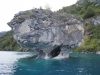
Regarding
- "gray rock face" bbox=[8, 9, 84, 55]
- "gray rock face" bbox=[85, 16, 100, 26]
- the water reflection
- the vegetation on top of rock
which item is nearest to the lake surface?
the water reflection

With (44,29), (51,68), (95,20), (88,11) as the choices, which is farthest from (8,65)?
(88,11)

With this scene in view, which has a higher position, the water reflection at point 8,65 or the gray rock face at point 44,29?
the gray rock face at point 44,29

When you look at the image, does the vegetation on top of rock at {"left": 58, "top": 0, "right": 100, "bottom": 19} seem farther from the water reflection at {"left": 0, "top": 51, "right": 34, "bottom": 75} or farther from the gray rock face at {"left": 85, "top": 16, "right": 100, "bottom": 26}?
the water reflection at {"left": 0, "top": 51, "right": 34, "bottom": 75}

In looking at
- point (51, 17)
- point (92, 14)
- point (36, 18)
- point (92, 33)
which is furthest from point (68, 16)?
point (92, 14)

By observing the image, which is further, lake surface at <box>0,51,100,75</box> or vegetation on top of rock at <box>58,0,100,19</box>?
vegetation on top of rock at <box>58,0,100,19</box>

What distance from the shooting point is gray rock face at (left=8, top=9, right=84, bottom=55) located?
65.7 metres

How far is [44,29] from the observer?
220ft

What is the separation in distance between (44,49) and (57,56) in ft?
21.2

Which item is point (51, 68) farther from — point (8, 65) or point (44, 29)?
point (44, 29)

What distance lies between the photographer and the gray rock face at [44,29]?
65688 mm

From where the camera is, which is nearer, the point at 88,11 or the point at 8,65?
the point at 8,65

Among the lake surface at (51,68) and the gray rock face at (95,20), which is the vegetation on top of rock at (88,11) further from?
the lake surface at (51,68)

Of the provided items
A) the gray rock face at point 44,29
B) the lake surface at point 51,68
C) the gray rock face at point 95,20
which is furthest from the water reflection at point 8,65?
the gray rock face at point 95,20

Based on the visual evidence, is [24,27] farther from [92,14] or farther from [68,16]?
[92,14]
